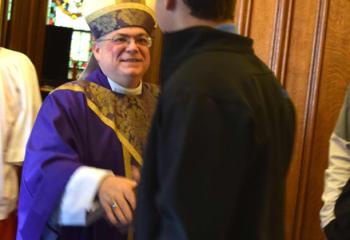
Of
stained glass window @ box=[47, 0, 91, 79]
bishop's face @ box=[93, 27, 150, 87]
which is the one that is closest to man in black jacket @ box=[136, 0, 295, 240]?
bishop's face @ box=[93, 27, 150, 87]

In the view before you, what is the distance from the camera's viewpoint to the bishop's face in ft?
6.67

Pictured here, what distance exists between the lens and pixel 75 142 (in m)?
1.88

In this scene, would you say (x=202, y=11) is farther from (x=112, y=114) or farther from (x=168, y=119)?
(x=112, y=114)

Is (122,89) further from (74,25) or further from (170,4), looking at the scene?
(74,25)

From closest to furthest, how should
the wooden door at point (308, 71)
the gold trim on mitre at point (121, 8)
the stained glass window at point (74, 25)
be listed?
the gold trim on mitre at point (121, 8) → the wooden door at point (308, 71) → the stained glass window at point (74, 25)

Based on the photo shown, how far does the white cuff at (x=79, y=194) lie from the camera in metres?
1.68

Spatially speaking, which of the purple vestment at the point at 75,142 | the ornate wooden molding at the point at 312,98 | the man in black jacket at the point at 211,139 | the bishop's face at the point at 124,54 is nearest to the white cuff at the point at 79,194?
the purple vestment at the point at 75,142

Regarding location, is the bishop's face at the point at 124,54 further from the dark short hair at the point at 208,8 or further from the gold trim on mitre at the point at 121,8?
the dark short hair at the point at 208,8

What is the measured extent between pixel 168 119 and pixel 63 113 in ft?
3.05

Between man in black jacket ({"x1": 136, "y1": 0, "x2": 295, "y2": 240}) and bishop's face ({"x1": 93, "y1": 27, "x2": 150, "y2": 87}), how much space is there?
86cm

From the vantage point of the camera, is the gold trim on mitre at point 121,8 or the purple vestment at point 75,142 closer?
the purple vestment at point 75,142

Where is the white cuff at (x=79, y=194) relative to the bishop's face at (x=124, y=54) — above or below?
below

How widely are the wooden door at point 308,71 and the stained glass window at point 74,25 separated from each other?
144 inches

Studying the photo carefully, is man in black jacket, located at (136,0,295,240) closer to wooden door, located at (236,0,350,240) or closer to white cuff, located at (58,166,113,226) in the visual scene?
white cuff, located at (58,166,113,226)
